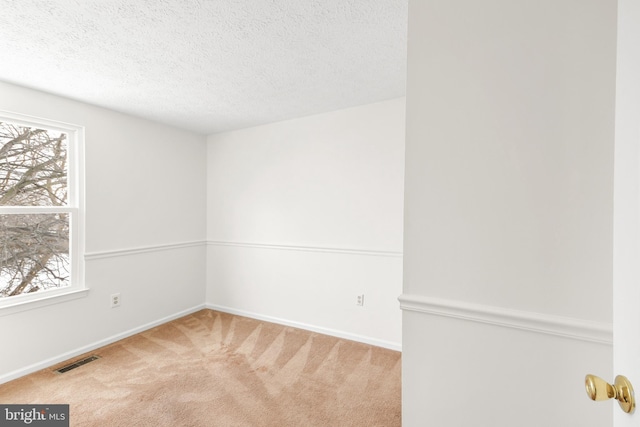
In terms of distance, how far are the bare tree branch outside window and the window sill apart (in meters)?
0.13

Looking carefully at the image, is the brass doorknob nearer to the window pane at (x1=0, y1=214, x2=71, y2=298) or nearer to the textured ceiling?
the textured ceiling

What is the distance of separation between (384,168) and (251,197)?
1.68 meters

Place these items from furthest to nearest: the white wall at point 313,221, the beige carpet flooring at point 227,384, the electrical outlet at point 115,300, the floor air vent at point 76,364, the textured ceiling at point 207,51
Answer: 1. the electrical outlet at point 115,300
2. the white wall at point 313,221
3. the floor air vent at point 76,364
4. the beige carpet flooring at point 227,384
5. the textured ceiling at point 207,51

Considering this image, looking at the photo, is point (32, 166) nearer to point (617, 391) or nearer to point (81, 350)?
point (81, 350)

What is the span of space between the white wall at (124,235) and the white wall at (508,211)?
3.02 m

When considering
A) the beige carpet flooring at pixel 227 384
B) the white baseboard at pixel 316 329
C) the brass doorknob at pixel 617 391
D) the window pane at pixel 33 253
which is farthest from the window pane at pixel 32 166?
the brass doorknob at pixel 617 391

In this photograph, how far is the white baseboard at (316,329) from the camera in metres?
2.97

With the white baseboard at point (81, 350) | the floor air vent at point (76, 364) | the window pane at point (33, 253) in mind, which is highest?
the window pane at point (33, 253)

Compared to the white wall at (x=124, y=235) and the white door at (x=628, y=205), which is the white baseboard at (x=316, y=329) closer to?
the white wall at (x=124, y=235)

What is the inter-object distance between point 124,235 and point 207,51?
2.19m

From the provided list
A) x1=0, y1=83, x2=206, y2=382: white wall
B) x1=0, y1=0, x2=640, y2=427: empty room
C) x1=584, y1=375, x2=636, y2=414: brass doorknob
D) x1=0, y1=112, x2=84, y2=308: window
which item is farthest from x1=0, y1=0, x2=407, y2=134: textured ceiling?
x1=584, y1=375, x2=636, y2=414: brass doorknob

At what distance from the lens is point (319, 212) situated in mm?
3318

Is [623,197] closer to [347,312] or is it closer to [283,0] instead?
[283,0]

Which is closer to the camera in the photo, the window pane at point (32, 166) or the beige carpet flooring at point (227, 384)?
the beige carpet flooring at point (227, 384)
